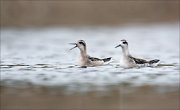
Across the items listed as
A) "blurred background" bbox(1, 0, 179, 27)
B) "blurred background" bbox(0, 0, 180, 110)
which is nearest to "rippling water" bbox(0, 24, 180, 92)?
"blurred background" bbox(0, 0, 180, 110)

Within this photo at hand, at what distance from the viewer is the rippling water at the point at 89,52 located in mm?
14055

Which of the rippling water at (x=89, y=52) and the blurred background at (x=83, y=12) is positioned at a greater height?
the blurred background at (x=83, y=12)

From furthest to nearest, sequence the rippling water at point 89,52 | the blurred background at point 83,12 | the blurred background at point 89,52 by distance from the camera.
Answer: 1. the blurred background at point 83,12
2. the rippling water at point 89,52
3. the blurred background at point 89,52

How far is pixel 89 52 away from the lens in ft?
72.2

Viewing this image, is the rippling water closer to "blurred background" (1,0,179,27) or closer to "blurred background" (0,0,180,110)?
"blurred background" (0,0,180,110)

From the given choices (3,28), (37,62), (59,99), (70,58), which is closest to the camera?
(59,99)

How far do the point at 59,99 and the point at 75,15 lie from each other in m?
22.1

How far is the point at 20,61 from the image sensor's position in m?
18.1

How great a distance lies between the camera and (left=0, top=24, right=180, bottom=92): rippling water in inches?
Answer: 553

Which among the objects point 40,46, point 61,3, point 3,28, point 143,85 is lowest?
point 143,85

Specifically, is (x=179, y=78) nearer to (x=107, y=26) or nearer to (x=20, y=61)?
(x=20, y=61)

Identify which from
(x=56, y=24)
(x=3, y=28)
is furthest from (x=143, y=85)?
(x=56, y=24)

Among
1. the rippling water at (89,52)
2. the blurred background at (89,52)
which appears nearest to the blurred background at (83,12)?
the blurred background at (89,52)

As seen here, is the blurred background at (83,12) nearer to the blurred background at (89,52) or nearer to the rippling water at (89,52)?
the blurred background at (89,52)
